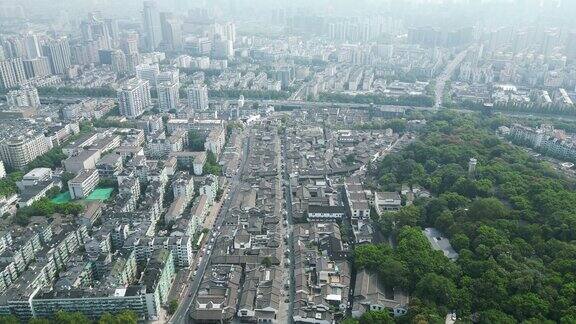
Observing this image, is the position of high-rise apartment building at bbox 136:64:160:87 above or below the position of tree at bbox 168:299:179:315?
above

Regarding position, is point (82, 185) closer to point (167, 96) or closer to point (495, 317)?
point (167, 96)

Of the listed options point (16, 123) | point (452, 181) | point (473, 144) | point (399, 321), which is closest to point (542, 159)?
point (473, 144)

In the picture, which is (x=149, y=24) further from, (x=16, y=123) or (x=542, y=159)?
(x=542, y=159)

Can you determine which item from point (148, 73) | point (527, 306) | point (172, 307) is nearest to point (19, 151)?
point (172, 307)

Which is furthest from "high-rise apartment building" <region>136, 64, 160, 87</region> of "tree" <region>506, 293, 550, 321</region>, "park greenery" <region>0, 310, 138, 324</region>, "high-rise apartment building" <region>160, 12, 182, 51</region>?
"tree" <region>506, 293, 550, 321</region>

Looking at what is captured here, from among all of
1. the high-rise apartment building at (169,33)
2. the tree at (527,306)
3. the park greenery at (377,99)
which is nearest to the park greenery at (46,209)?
the tree at (527,306)

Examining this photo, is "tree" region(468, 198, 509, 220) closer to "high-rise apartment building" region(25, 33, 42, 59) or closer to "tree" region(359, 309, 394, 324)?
"tree" region(359, 309, 394, 324)
